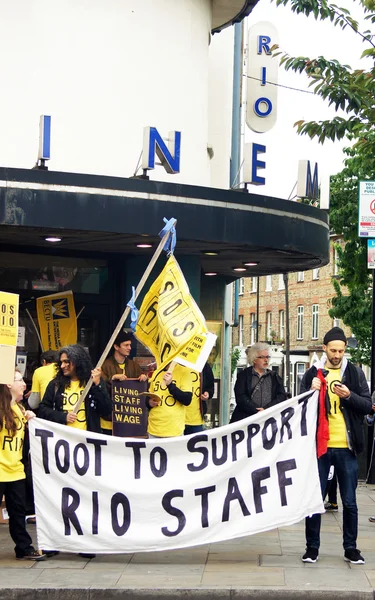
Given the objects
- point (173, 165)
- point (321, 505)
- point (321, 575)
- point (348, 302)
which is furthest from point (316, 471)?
point (348, 302)

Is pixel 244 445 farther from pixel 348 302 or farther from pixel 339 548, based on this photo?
pixel 348 302

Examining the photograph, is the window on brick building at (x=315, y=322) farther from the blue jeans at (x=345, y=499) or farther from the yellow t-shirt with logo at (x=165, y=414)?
the blue jeans at (x=345, y=499)

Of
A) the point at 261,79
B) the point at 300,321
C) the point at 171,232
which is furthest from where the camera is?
the point at 300,321

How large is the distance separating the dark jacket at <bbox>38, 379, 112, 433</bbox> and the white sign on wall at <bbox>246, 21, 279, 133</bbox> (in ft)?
29.0

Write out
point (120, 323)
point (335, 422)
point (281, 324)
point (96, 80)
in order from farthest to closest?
point (281, 324) < point (96, 80) < point (335, 422) < point (120, 323)

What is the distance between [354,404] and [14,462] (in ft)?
9.46

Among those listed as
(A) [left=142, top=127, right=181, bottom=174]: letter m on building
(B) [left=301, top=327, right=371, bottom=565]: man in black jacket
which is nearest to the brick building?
(A) [left=142, top=127, right=181, bottom=174]: letter m on building

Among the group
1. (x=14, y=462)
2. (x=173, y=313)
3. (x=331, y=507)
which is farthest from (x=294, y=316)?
(x=14, y=462)

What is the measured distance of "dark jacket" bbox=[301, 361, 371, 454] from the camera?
894 cm

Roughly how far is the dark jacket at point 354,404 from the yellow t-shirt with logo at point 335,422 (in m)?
0.04

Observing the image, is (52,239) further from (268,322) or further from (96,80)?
(268,322)

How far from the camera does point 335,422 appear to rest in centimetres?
910

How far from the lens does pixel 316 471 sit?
29.8 feet

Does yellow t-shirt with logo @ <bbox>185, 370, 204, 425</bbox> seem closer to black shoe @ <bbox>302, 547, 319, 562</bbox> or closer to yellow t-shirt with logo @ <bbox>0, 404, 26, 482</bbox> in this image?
black shoe @ <bbox>302, 547, 319, 562</bbox>
